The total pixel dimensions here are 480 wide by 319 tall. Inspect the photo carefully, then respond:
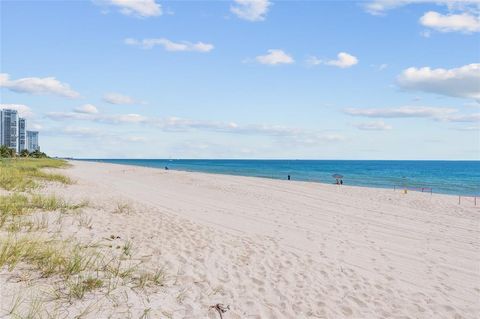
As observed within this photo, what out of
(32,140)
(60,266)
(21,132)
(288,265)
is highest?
(21,132)

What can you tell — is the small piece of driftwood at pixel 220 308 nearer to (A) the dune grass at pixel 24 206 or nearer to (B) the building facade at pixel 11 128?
(A) the dune grass at pixel 24 206

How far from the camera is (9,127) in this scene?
131625 mm

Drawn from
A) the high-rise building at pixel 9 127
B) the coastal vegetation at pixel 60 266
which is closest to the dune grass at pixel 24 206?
the coastal vegetation at pixel 60 266

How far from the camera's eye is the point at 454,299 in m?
7.32

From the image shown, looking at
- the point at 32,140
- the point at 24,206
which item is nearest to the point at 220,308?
the point at 24,206

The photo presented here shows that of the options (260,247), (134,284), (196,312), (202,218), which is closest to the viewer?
(196,312)

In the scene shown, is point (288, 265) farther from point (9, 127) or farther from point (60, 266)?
point (9, 127)

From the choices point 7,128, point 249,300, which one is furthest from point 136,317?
point 7,128

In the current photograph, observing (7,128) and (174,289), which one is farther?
(7,128)

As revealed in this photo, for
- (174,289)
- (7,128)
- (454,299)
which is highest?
(7,128)

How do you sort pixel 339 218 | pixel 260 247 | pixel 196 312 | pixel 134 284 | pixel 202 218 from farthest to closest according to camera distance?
pixel 339 218 < pixel 202 218 < pixel 260 247 < pixel 134 284 < pixel 196 312

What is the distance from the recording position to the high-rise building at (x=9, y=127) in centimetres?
12912

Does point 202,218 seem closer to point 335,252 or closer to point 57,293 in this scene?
point 335,252

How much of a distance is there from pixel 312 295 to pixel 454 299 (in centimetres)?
291
